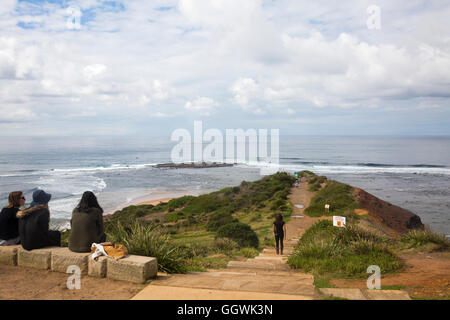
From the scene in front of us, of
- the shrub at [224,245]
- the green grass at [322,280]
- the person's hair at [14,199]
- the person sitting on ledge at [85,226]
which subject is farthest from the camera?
the shrub at [224,245]

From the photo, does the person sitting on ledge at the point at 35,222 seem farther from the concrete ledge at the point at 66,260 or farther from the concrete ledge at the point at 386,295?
the concrete ledge at the point at 386,295

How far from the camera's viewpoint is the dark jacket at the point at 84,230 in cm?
541

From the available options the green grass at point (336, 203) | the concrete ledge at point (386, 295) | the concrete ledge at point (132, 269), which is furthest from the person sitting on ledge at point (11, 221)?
A: the green grass at point (336, 203)

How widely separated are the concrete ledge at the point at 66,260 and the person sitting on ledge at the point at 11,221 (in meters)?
1.00

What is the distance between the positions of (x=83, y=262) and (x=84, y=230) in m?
0.51

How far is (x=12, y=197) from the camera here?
18.8 feet

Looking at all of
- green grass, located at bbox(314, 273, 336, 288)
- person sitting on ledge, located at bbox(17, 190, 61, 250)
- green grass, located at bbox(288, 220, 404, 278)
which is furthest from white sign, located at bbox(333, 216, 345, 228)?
person sitting on ledge, located at bbox(17, 190, 61, 250)

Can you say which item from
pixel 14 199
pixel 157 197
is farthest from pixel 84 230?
pixel 157 197

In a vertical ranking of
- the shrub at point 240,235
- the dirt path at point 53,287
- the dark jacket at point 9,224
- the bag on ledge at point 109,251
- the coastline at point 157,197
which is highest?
the dark jacket at point 9,224

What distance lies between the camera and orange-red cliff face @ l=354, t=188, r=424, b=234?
20.9 m

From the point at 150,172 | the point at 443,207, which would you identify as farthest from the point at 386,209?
the point at 150,172

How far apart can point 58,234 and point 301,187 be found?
31149 millimetres
